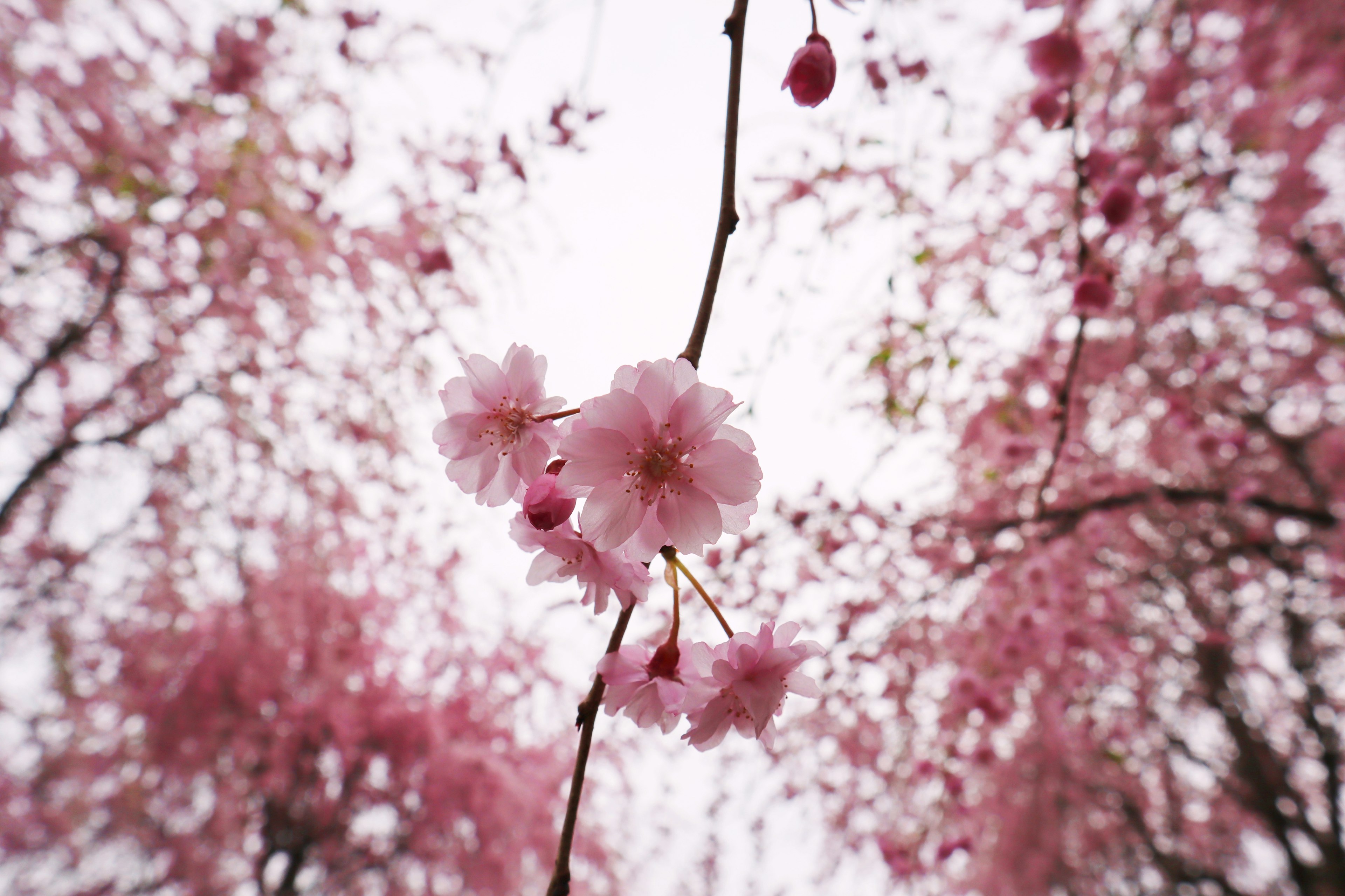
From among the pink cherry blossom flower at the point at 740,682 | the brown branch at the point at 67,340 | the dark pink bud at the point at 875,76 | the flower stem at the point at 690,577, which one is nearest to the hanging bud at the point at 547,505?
the flower stem at the point at 690,577

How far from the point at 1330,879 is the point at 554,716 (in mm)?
7208

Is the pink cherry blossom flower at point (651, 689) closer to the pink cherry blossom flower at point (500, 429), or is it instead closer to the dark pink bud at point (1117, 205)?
the pink cherry blossom flower at point (500, 429)

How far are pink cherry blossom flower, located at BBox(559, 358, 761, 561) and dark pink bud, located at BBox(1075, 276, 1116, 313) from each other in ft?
4.16

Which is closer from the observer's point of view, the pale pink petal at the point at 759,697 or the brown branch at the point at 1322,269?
the pale pink petal at the point at 759,697

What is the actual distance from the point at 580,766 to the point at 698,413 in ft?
1.14

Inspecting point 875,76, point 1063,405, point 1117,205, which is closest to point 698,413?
point 1063,405

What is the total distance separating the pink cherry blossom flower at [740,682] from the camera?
802 millimetres

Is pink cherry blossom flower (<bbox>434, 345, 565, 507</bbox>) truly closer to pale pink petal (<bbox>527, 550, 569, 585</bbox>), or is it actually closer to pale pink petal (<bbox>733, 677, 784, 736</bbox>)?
pale pink petal (<bbox>527, 550, 569, 585</bbox>)

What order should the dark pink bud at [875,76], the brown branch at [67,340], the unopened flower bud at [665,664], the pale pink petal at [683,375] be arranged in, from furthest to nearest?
the brown branch at [67,340], the dark pink bud at [875,76], the unopened flower bud at [665,664], the pale pink petal at [683,375]

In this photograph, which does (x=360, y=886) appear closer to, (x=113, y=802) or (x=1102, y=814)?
(x=113, y=802)

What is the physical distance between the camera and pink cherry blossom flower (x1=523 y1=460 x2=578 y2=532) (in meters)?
0.72

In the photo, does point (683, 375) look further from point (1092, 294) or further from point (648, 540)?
point (1092, 294)

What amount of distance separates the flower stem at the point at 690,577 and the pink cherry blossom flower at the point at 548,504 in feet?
0.36

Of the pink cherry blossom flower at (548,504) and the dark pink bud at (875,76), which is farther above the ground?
the dark pink bud at (875,76)
